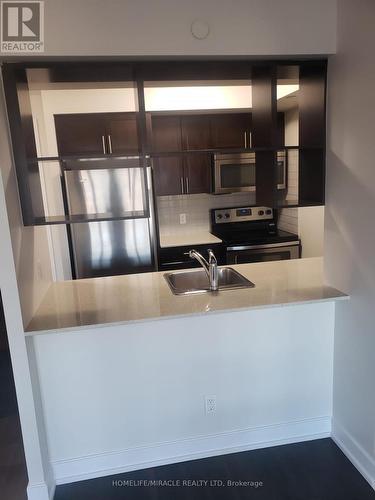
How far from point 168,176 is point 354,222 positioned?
87.0 inches

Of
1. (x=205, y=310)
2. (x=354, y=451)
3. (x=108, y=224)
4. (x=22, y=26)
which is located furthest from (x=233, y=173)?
(x=354, y=451)

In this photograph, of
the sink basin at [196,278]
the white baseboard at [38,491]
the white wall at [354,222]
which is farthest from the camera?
the sink basin at [196,278]

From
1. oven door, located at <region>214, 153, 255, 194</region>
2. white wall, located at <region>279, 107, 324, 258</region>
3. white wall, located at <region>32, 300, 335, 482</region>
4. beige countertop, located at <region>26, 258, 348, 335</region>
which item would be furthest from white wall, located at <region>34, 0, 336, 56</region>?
white wall, located at <region>279, 107, 324, 258</region>

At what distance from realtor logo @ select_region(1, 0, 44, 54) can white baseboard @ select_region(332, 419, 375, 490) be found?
255 centimetres

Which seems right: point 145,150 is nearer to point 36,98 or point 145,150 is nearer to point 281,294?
point 281,294

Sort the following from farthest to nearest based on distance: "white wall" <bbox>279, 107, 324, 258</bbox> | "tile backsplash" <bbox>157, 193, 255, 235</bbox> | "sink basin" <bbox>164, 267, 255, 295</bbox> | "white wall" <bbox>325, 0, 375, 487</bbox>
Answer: "tile backsplash" <bbox>157, 193, 255, 235</bbox>, "white wall" <bbox>279, 107, 324, 258</bbox>, "sink basin" <bbox>164, 267, 255, 295</bbox>, "white wall" <bbox>325, 0, 375, 487</bbox>

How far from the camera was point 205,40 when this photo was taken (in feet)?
5.64

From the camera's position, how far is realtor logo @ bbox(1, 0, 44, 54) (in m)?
1.56

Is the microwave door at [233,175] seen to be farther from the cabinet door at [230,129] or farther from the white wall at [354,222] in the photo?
the white wall at [354,222]

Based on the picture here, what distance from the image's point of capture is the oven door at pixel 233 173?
12.1 feet

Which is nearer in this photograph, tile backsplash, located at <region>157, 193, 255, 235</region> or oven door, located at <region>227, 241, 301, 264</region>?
oven door, located at <region>227, 241, 301, 264</region>

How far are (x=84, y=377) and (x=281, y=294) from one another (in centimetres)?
118

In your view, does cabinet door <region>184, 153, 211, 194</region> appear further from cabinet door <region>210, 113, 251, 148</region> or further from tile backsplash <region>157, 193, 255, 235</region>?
tile backsplash <region>157, 193, 255, 235</region>

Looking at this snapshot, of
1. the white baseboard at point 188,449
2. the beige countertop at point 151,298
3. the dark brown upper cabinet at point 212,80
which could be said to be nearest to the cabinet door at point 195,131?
the dark brown upper cabinet at point 212,80
